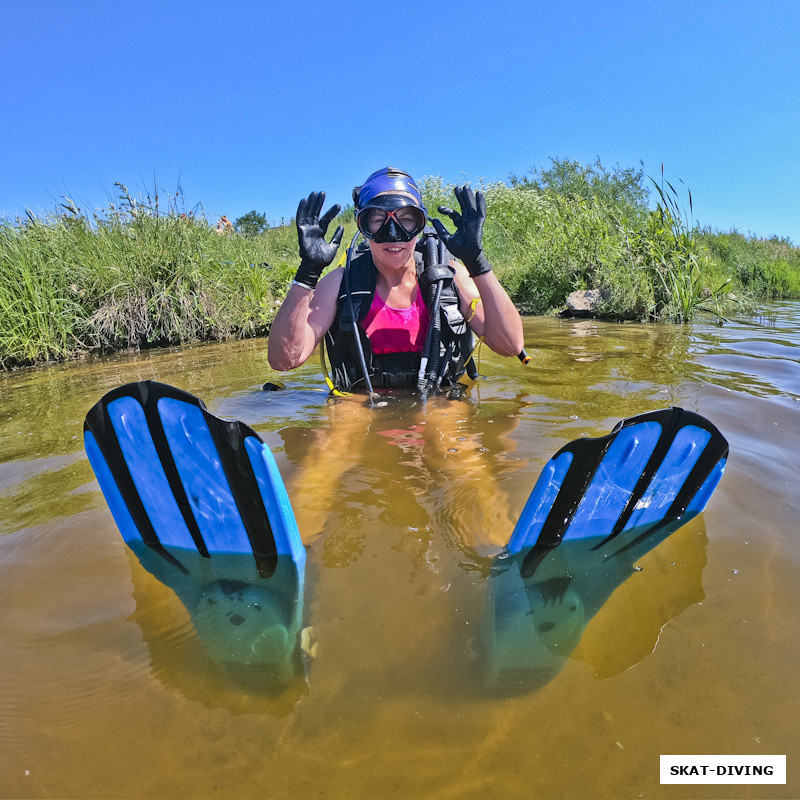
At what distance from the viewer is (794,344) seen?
14.0 feet

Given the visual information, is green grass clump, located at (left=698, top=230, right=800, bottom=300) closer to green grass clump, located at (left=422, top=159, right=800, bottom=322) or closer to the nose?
green grass clump, located at (left=422, top=159, right=800, bottom=322)

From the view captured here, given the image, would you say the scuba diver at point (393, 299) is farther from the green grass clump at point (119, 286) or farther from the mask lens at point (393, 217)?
the green grass clump at point (119, 286)

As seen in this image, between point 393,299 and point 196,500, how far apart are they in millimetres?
Answer: 1697

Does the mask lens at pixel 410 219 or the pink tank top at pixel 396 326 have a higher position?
the mask lens at pixel 410 219

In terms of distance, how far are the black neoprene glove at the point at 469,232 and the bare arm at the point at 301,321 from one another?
0.68 m

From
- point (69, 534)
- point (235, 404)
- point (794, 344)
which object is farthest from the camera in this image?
point (794, 344)

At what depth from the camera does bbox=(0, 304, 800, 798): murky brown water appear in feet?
2.85

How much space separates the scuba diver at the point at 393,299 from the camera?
2451 mm

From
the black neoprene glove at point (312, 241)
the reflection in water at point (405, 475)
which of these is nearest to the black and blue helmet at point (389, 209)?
the black neoprene glove at point (312, 241)

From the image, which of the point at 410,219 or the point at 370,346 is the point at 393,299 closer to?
the point at 370,346

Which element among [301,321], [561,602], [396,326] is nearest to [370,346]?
[396,326]

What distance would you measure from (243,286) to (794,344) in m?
5.52

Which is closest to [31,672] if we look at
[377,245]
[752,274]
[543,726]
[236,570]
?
[236,570]

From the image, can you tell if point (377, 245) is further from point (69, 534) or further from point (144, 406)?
point (69, 534)
